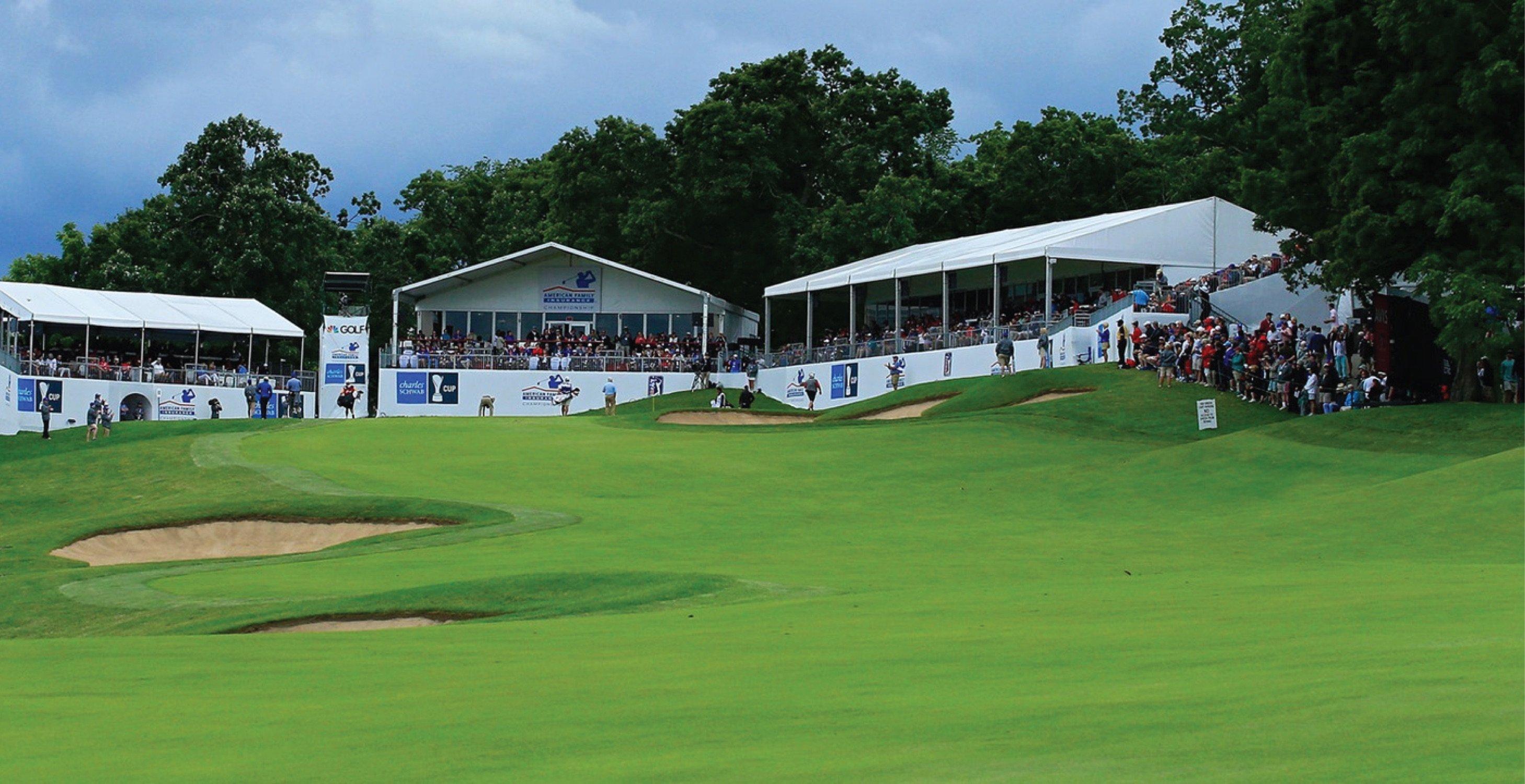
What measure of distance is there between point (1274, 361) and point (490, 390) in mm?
35297

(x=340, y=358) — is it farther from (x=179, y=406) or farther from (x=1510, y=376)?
(x=1510, y=376)

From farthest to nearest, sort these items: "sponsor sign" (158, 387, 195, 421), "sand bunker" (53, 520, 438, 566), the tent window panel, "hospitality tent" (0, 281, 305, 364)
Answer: the tent window panel → "sponsor sign" (158, 387, 195, 421) → "hospitality tent" (0, 281, 305, 364) → "sand bunker" (53, 520, 438, 566)

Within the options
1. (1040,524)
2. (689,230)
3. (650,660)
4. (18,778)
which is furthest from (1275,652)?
(689,230)

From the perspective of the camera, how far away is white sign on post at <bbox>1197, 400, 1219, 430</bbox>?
41375mm

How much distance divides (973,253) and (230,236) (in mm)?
46770

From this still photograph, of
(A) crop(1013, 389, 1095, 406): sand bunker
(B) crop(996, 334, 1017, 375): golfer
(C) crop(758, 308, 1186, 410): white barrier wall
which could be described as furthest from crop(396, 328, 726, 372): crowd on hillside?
(A) crop(1013, 389, 1095, 406): sand bunker

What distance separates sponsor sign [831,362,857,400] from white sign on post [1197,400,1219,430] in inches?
934

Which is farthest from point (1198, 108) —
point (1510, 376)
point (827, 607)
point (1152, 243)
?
point (827, 607)

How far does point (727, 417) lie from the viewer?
58281mm

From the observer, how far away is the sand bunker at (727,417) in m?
57.6

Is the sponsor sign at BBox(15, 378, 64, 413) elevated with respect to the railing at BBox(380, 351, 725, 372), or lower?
lower

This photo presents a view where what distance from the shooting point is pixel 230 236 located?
90562 millimetres

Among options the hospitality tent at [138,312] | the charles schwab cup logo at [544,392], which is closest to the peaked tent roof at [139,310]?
the hospitality tent at [138,312]

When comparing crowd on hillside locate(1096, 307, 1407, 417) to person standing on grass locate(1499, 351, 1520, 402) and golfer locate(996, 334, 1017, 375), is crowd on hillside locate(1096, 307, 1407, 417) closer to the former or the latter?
person standing on grass locate(1499, 351, 1520, 402)
